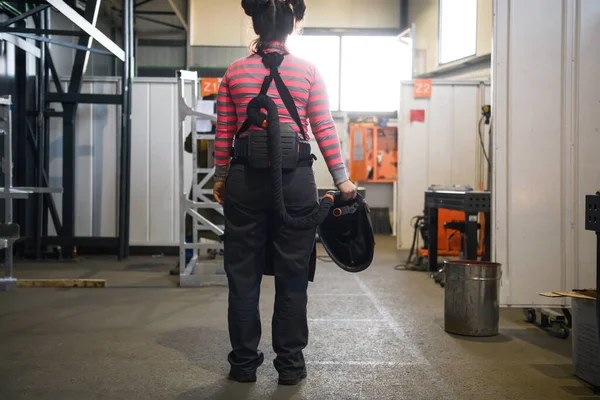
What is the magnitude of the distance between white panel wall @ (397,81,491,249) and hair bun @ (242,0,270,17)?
593cm

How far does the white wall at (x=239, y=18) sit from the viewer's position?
12.5 m

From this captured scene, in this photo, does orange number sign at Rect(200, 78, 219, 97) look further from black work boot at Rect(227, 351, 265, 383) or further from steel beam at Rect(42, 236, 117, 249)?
black work boot at Rect(227, 351, 265, 383)

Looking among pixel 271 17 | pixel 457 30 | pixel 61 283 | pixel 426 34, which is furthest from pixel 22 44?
pixel 426 34

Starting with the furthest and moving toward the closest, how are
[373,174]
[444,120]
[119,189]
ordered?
1. [373,174]
2. [444,120]
3. [119,189]

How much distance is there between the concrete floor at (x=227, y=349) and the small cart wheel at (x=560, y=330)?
0.22 ft

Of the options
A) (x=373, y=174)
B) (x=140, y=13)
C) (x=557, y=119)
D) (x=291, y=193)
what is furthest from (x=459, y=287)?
(x=140, y=13)

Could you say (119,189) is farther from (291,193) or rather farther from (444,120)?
(291,193)

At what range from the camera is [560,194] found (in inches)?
160

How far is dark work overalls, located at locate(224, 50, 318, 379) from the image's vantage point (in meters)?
2.75

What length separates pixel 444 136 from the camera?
853 centimetres

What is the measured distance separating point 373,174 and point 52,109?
5828mm

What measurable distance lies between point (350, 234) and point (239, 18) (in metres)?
10.2

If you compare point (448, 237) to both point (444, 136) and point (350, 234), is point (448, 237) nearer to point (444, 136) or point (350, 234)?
point (444, 136)

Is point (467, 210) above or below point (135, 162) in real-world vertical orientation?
below
